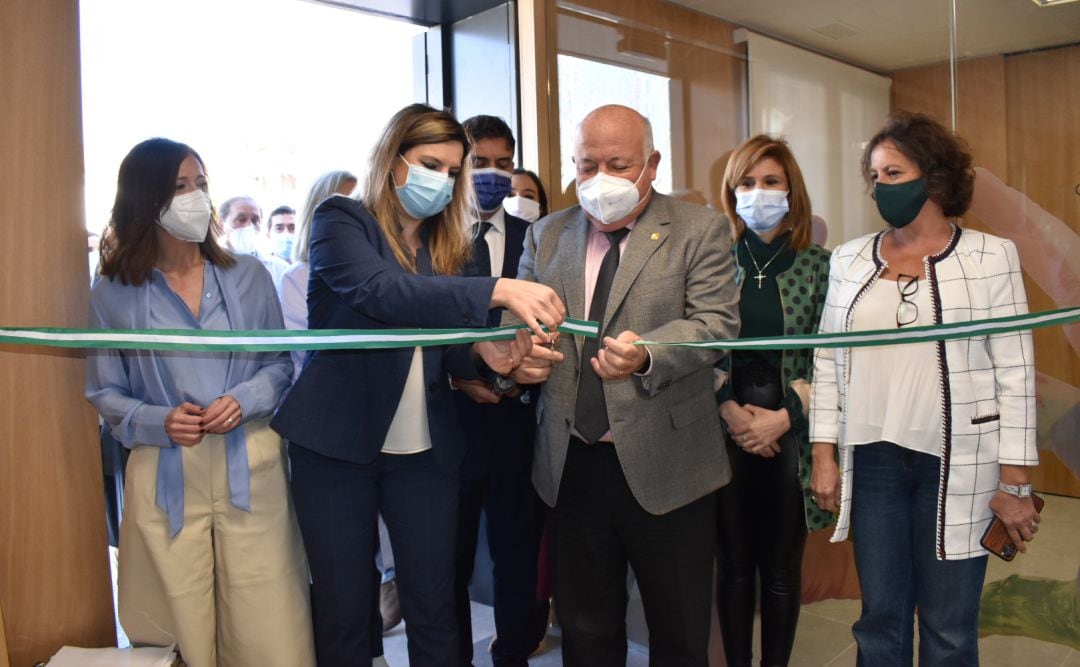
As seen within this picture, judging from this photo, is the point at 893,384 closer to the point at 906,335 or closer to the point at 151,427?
the point at 906,335

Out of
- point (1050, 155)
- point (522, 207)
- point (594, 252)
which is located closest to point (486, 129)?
point (522, 207)

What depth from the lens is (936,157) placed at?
2188 millimetres

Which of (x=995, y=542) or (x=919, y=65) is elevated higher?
(x=919, y=65)

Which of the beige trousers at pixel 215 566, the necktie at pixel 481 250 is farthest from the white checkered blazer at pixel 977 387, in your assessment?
the beige trousers at pixel 215 566

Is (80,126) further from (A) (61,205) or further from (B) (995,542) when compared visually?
(B) (995,542)

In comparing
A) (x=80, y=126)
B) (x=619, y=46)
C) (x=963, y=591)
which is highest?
(x=619, y=46)

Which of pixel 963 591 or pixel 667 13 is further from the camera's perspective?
pixel 667 13

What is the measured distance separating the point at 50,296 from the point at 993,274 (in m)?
2.58

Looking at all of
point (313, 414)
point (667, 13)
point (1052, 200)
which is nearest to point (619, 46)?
point (667, 13)

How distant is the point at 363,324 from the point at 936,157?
157cm

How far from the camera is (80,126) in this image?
247 centimetres

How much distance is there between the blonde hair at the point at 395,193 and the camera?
223 cm

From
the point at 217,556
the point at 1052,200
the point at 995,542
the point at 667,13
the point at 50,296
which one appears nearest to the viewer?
the point at 995,542

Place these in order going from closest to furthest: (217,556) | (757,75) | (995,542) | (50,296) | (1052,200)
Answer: (995,542) → (217,556) → (50,296) → (1052,200) → (757,75)
